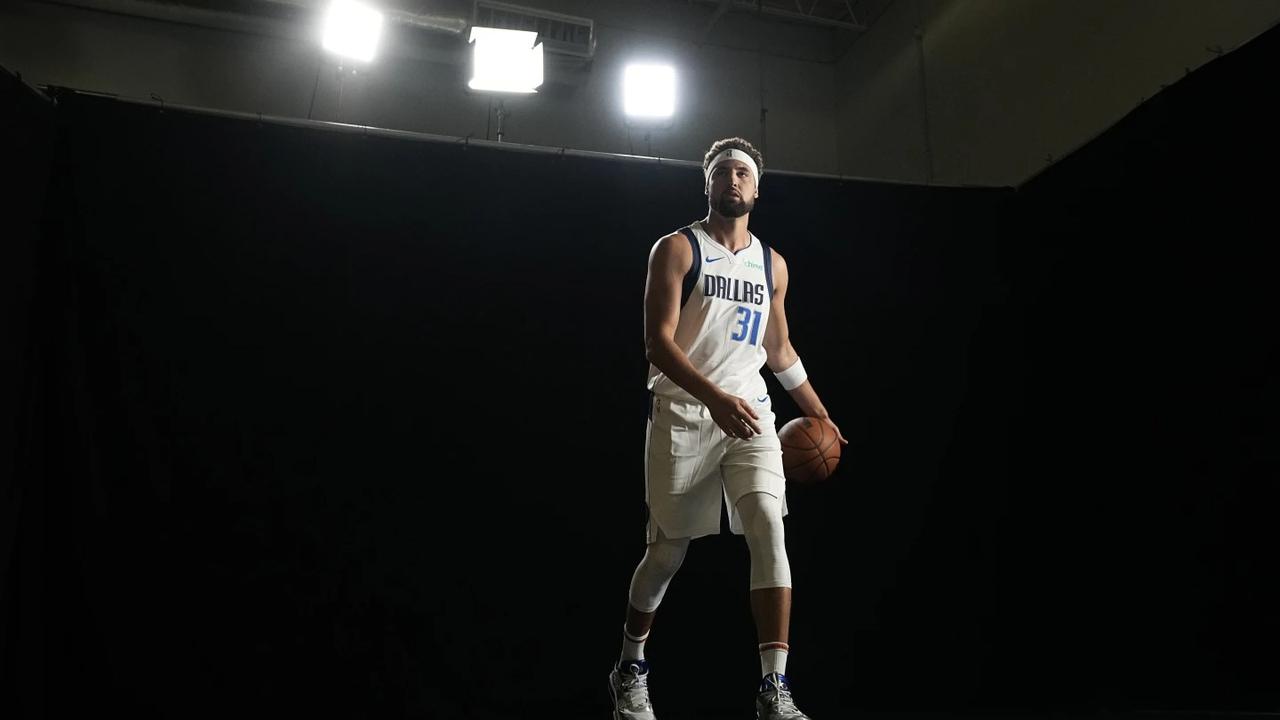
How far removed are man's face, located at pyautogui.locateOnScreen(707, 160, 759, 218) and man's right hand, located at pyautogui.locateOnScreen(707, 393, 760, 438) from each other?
75 centimetres

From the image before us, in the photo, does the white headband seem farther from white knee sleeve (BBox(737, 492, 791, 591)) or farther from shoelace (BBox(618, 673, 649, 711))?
shoelace (BBox(618, 673, 649, 711))

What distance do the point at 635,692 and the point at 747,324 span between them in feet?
4.11

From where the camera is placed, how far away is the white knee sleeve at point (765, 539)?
96.3 inches

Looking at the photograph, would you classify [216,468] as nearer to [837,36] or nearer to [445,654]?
[445,654]

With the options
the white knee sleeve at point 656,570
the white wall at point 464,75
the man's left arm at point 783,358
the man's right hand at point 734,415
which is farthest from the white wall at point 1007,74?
the white knee sleeve at point 656,570

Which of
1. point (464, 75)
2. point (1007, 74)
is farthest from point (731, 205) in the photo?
point (464, 75)

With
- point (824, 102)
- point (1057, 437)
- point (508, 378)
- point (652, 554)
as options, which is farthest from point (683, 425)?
point (824, 102)

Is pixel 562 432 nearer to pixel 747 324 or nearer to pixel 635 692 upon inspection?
pixel 747 324

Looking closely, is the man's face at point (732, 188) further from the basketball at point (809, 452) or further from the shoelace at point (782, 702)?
the shoelace at point (782, 702)

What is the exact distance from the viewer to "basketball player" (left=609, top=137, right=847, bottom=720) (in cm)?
255

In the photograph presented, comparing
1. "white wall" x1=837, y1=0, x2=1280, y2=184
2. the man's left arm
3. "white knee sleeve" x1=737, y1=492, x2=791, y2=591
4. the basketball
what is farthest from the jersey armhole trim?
"white wall" x1=837, y1=0, x2=1280, y2=184

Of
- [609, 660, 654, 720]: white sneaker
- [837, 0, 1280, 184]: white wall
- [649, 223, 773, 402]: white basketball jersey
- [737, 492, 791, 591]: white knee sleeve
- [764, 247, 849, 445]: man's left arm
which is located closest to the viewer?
[737, 492, 791, 591]: white knee sleeve

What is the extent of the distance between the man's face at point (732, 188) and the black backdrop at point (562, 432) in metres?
1.41

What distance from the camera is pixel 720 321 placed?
9.41 ft
